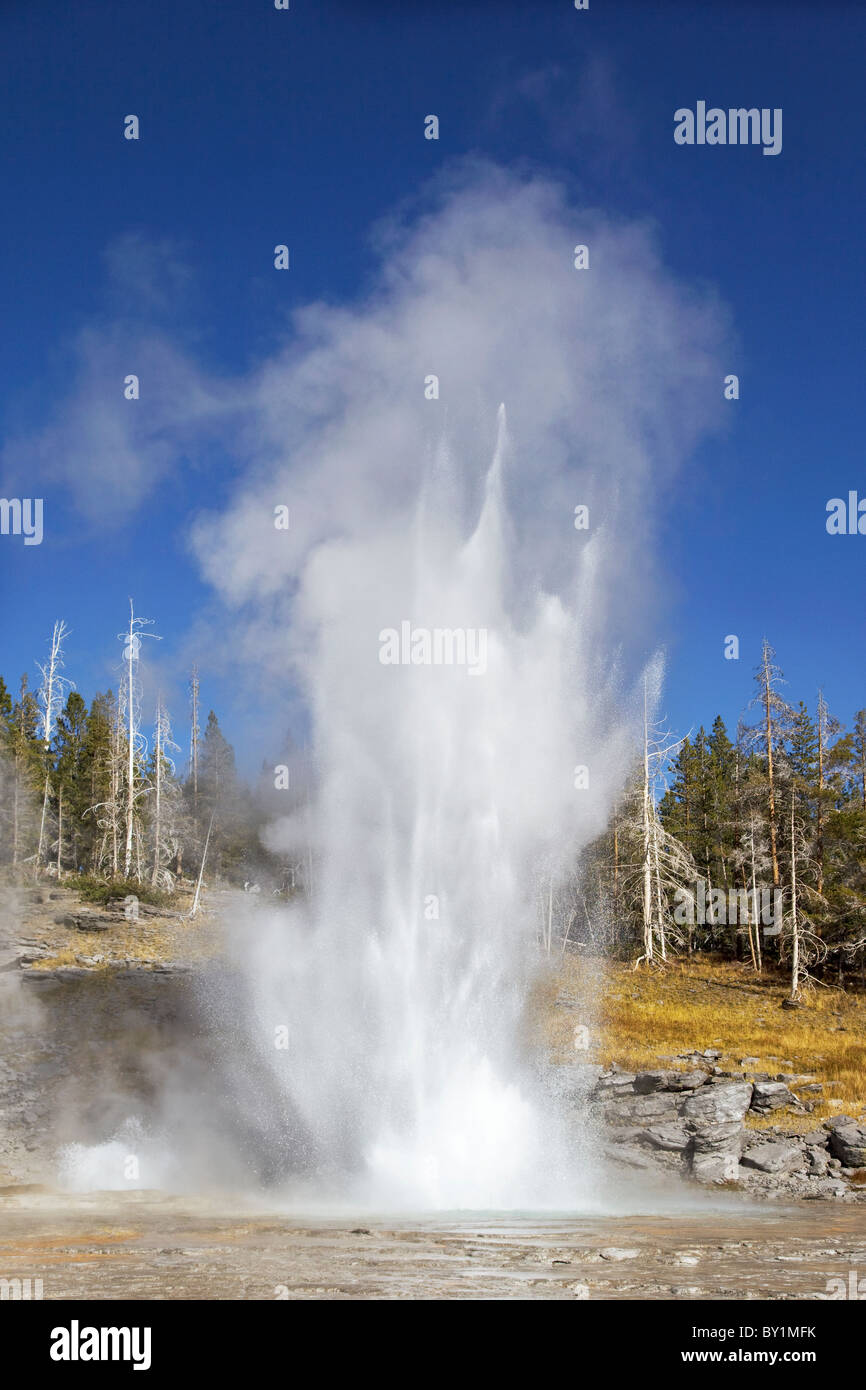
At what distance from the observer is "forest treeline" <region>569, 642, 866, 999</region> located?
42156 mm

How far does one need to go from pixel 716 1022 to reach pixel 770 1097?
10720mm

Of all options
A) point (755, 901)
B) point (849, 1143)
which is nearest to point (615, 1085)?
point (849, 1143)

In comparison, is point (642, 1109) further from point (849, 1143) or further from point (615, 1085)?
point (849, 1143)

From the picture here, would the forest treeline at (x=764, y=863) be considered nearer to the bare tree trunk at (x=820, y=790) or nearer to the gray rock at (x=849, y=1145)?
the bare tree trunk at (x=820, y=790)

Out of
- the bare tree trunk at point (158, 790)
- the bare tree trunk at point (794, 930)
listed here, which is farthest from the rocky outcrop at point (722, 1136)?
the bare tree trunk at point (158, 790)

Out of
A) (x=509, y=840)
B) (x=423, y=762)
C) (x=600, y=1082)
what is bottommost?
(x=600, y=1082)

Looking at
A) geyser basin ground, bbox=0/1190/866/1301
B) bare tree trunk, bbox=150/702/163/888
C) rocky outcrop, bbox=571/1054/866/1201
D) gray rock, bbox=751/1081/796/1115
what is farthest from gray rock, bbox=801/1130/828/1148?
bare tree trunk, bbox=150/702/163/888

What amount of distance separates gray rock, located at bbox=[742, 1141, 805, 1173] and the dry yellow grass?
7.82 feet

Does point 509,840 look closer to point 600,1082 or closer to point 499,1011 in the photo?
point 499,1011

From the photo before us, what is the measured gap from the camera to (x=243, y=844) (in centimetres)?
6488

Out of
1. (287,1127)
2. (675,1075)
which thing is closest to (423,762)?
(287,1127)

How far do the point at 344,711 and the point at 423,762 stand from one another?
2.97m

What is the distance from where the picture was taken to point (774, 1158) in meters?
21.3

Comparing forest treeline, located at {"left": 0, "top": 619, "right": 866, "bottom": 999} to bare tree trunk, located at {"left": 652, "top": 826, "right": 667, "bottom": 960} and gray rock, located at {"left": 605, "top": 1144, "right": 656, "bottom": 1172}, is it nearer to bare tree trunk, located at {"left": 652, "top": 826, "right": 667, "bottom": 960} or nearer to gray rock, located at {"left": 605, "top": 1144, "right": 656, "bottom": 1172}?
bare tree trunk, located at {"left": 652, "top": 826, "right": 667, "bottom": 960}
